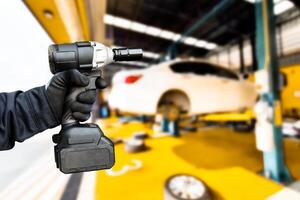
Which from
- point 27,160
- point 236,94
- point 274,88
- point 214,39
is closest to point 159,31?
point 214,39

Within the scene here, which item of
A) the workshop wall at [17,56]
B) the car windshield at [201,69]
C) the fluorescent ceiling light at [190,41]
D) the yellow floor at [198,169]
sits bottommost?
the yellow floor at [198,169]

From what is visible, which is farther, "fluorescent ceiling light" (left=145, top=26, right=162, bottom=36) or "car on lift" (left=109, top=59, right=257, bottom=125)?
"fluorescent ceiling light" (left=145, top=26, right=162, bottom=36)

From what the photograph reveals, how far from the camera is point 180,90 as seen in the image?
9.15 feet

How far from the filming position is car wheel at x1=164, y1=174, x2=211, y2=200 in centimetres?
140

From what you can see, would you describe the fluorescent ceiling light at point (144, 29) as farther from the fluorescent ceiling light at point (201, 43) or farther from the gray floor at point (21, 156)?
the gray floor at point (21, 156)

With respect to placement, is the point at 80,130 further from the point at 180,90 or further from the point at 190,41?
the point at 190,41

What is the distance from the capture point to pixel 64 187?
1.58 meters

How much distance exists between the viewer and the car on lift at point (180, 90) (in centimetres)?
253

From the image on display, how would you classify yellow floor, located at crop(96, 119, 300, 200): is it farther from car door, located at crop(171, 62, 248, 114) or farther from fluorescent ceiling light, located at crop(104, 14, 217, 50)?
fluorescent ceiling light, located at crop(104, 14, 217, 50)

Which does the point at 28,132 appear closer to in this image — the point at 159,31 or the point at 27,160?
the point at 27,160

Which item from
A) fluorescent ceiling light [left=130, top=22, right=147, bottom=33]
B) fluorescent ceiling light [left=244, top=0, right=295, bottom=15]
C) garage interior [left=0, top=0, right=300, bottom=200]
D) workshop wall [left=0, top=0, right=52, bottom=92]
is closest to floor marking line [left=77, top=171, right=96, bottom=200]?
garage interior [left=0, top=0, right=300, bottom=200]

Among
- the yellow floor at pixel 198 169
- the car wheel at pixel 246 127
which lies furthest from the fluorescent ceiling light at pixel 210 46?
the yellow floor at pixel 198 169

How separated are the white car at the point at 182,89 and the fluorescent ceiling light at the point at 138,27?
180 inches

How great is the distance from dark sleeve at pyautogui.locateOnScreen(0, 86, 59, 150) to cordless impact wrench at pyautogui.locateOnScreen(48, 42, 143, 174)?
6 centimetres
